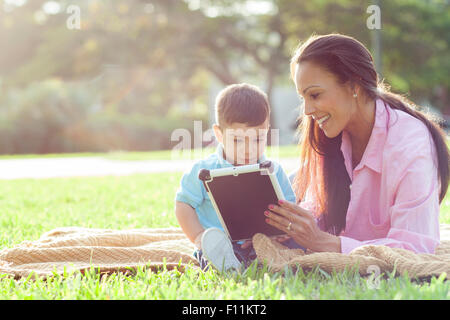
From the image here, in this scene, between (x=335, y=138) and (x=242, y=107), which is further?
(x=335, y=138)

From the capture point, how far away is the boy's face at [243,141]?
3.25m

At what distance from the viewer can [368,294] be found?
2.29 metres

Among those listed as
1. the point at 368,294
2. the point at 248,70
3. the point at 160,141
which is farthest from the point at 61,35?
the point at 368,294

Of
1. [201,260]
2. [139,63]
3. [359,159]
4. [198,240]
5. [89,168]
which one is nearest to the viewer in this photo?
[201,260]

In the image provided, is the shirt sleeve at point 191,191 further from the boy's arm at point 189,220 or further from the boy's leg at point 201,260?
the boy's leg at point 201,260

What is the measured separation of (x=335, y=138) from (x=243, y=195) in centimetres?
83

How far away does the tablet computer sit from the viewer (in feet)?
9.31

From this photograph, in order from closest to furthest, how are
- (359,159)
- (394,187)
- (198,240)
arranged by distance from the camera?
(394,187) < (198,240) < (359,159)

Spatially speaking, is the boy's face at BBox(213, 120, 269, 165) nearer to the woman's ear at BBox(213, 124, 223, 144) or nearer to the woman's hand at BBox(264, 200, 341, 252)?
the woman's ear at BBox(213, 124, 223, 144)

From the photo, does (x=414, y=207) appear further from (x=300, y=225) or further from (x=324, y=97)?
(x=324, y=97)

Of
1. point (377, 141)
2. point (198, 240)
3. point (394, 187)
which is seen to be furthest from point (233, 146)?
point (394, 187)

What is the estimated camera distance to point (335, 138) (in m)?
3.46

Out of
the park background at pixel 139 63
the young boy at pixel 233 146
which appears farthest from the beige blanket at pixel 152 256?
the park background at pixel 139 63
